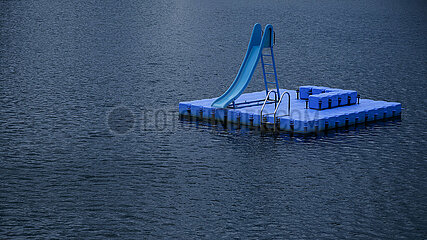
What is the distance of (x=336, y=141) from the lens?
33.0 metres

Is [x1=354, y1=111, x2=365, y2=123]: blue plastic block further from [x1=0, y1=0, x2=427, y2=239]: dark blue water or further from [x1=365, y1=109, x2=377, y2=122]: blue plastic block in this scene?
[x1=0, y1=0, x2=427, y2=239]: dark blue water

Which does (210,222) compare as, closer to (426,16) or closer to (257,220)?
(257,220)

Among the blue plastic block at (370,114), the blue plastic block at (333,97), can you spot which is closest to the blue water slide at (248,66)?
the blue plastic block at (333,97)

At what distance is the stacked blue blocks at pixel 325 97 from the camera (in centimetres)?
3703

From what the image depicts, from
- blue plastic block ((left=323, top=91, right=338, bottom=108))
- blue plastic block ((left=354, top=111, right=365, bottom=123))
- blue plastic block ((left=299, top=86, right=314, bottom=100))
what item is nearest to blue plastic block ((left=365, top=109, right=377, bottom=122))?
blue plastic block ((left=354, top=111, right=365, bottom=123))

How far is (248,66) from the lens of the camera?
38.3 meters

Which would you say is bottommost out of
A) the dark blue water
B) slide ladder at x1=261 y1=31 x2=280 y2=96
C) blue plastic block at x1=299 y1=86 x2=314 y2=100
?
the dark blue water

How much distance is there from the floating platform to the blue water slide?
2.04 feet

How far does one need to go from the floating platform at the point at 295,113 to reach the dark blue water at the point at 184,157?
0.88m

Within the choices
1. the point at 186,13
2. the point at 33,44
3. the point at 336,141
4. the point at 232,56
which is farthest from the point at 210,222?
the point at 186,13

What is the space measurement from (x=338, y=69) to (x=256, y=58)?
24446 mm

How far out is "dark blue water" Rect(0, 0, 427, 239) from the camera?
2255 cm

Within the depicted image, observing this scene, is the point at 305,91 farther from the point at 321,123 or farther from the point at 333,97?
the point at 321,123

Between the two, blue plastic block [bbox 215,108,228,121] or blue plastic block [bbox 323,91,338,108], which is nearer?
blue plastic block [bbox 215,108,228,121]
